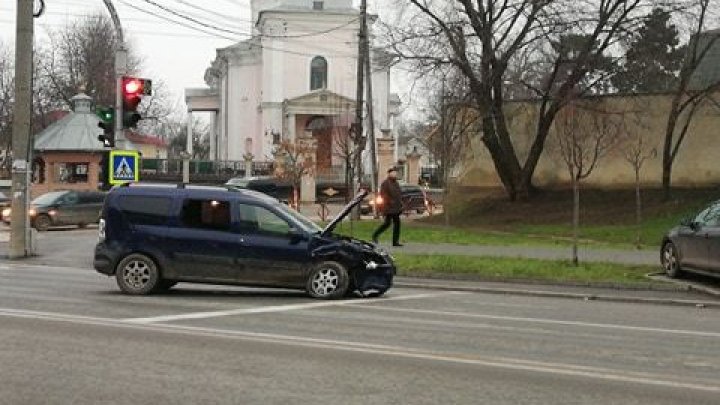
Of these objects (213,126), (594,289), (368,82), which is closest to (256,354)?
(594,289)

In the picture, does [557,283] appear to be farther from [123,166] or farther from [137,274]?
[123,166]


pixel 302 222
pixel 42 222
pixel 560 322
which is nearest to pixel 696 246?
pixel 560 322

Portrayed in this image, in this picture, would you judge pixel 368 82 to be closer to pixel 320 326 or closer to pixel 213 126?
pixel 320 326

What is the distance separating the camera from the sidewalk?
791 inches

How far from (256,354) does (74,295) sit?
5964 millimetres

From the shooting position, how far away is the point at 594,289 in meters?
16.5

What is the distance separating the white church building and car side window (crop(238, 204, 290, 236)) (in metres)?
49.1

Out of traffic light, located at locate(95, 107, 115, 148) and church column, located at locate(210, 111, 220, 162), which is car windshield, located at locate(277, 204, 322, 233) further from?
church column, located at locate(210, 111, 220, 162)

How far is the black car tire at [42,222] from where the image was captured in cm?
3525

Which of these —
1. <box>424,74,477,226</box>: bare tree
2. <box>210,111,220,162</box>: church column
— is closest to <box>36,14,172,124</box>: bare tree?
<box>210,111,220,162</box>: church column

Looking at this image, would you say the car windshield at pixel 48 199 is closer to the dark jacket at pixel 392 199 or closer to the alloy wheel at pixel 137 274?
the dark jacket at pixel 392 199

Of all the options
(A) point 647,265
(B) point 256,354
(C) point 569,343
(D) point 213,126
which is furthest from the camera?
(D) point 213,126

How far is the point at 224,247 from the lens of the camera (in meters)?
14.0

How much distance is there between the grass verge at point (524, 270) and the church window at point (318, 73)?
172 ft
